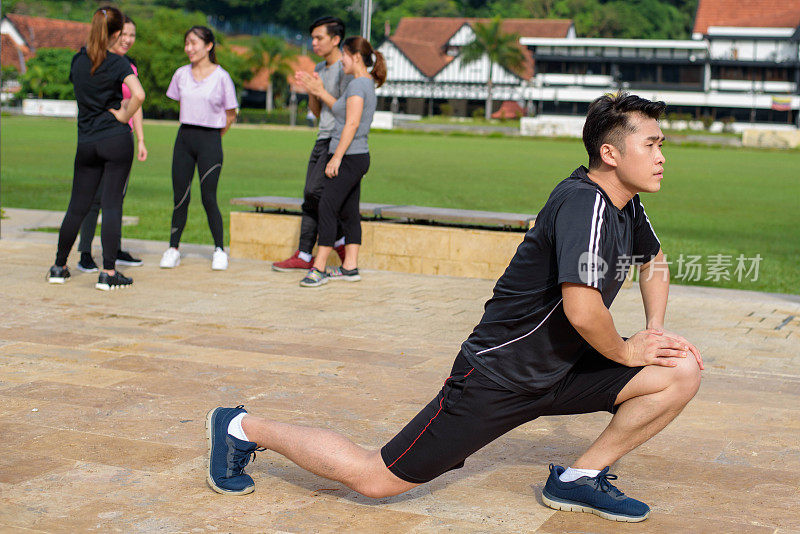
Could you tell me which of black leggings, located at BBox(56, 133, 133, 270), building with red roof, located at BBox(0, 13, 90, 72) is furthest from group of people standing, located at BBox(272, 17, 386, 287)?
building with red roof, located at BBox(0, 13, 90, 72)

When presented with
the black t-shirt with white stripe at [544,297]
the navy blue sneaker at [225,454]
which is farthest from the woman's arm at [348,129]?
the black t-shirt with white stripe at [544,297]

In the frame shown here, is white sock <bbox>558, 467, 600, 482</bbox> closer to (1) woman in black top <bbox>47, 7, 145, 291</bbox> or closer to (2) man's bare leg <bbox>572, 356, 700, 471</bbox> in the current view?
(2) man's bare leg <bbox>572, 356, 700, 471</bbox>

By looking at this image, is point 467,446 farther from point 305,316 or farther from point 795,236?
point 795,236

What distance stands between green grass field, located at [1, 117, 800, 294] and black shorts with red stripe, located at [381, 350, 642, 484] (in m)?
6.51

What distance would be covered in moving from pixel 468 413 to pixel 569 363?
1.20 feet

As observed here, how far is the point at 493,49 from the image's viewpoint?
8069 cm

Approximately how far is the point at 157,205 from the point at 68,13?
A: 108022 millimetres

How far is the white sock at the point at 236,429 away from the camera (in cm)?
351

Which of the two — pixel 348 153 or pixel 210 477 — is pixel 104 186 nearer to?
pixel 348 153

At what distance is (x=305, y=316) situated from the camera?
686cm

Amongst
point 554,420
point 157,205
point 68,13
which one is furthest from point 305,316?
point 68,13

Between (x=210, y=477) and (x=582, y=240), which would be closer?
(x=582, y=240)

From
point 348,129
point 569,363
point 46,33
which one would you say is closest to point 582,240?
point 569,363

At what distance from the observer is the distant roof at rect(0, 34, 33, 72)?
274 feet
